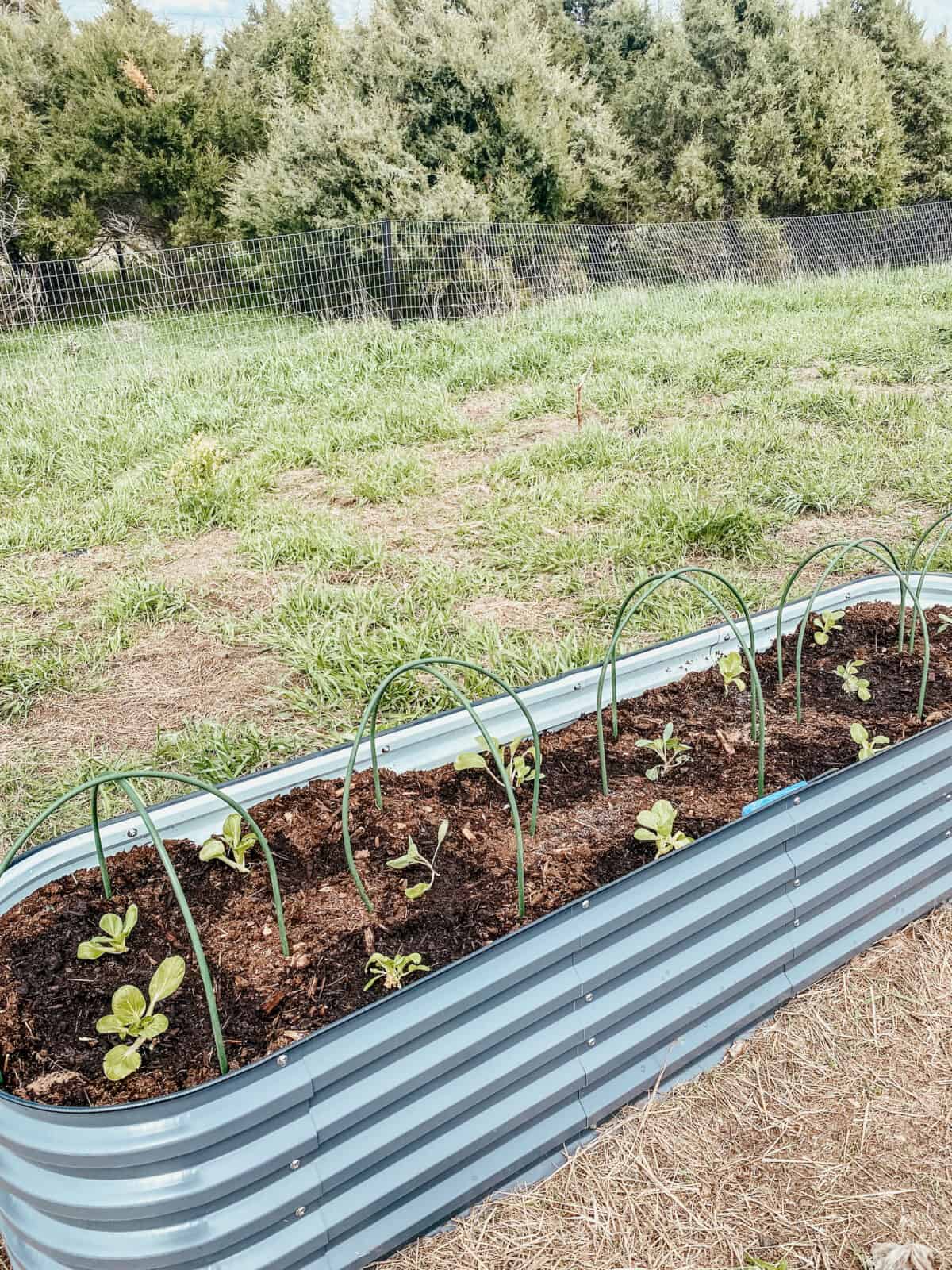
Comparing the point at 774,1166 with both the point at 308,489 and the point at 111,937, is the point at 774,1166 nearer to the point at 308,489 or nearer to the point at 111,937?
the point at 111,937

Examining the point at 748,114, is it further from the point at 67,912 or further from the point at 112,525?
the point at 67,912

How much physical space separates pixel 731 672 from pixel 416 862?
0.93 m

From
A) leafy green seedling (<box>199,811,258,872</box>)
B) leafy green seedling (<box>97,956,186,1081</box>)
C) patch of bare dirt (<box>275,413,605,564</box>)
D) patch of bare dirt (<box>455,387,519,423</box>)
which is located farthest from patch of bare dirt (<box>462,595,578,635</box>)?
patch of bare dirt (<box>455,387,519,423</box>)

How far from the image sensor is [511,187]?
9.20m

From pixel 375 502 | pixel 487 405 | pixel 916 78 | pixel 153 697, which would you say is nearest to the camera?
pixel 153 697

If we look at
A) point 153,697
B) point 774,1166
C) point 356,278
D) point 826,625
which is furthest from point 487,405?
point 774,1166

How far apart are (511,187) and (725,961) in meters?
9.13

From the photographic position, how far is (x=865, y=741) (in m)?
1.91

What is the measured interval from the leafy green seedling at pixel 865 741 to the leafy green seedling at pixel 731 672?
291 millimetres

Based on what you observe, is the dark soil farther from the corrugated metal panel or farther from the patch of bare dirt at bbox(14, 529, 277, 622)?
the patch of bare dirt at bbox(14, 529, 277, 622)

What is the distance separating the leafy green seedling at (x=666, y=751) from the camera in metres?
1.91

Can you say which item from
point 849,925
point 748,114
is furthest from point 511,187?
point 849,925

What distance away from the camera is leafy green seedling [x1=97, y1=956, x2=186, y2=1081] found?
4.03ft

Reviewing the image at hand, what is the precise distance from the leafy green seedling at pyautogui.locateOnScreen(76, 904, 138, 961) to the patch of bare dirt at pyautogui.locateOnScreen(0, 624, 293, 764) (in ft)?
4.18
